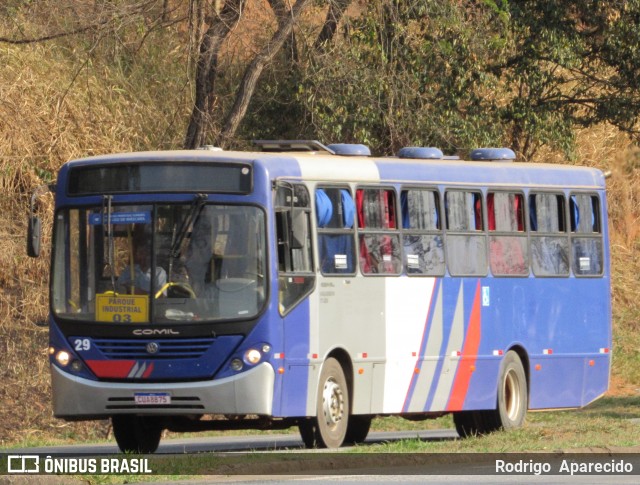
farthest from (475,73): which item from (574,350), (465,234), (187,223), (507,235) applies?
(187,223)

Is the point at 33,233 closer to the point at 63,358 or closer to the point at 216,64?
the point at 63,358

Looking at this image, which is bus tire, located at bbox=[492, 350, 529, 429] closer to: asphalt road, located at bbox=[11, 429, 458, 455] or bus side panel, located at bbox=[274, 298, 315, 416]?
Answer: asphalt road, located at bbox=[11, 429, 458, 455]

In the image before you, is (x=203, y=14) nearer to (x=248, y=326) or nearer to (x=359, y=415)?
(x=359, y=415)

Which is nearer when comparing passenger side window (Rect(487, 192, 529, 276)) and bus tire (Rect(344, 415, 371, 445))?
bus tire (Rect(344, 415, 371, 445))

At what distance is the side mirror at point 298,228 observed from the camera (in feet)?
49.3

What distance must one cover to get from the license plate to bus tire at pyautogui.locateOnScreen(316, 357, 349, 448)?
166cm

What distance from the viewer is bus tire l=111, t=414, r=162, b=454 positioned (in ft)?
52.2

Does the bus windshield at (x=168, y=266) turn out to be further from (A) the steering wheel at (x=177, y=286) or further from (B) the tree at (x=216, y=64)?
(B) the tree at (x=216, y=64)

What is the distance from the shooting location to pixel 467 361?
704 inches

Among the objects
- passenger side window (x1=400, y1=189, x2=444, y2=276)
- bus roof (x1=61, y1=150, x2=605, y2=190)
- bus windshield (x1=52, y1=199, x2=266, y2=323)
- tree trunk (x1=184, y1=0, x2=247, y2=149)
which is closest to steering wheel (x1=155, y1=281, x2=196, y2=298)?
bus windshield (x1=52, y1=199, x2=266, y2=323)

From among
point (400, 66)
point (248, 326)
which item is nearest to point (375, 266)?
point (248, 326)

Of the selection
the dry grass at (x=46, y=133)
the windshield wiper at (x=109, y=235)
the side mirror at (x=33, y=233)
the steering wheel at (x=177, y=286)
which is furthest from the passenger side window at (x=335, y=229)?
the dry grass at (x=46, y=133)

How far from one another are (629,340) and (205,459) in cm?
2074

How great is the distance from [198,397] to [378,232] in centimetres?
325
